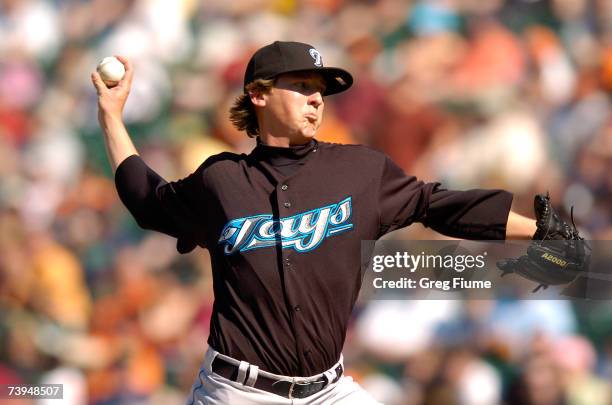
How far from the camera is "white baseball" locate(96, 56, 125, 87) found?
11.1 ft

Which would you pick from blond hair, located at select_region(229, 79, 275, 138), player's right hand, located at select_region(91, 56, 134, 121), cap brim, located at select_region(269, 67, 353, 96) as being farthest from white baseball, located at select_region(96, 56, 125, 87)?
cap brim, located at select_region(269, 67, 353, 96)

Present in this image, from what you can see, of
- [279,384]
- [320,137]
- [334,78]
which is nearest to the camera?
[279,384]

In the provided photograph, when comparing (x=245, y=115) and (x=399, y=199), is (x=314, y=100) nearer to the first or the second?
(x=245, y=115)

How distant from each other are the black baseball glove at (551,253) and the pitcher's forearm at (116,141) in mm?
1337

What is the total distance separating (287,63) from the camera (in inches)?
120

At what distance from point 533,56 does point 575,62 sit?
0.25m

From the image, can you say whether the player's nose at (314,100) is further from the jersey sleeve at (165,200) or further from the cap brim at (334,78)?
the jersey sleeve at (165,200)

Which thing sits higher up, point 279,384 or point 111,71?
point 111,71

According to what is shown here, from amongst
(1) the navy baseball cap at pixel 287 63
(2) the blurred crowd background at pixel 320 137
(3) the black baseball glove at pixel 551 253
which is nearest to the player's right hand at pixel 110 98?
(1) the navy baseball cap at pixel 287 63

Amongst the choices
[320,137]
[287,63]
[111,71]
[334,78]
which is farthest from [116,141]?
[320,137]

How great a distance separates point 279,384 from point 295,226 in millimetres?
480

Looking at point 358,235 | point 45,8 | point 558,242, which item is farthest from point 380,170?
point 45,8

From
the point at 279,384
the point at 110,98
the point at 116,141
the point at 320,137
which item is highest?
the point at 110,98

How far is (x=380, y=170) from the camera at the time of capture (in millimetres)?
3016
